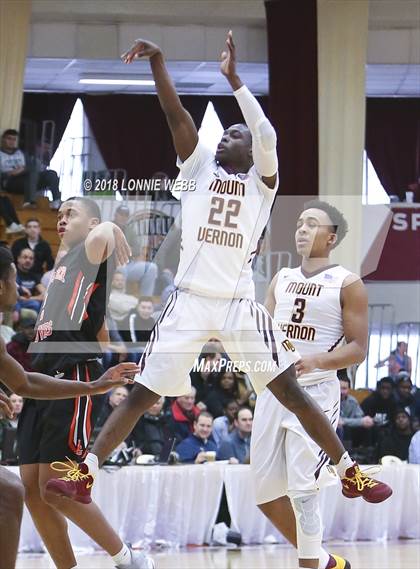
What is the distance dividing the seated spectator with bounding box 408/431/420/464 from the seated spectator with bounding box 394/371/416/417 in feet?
3.94

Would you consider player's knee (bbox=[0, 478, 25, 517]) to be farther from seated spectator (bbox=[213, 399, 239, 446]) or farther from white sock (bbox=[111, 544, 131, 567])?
seated spectator (bbox=[213, 399, 239, 446])

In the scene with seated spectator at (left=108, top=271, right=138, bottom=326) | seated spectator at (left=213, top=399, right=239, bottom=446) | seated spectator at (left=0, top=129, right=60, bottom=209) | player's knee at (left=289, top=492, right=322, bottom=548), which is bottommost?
player's knee at (left=289, top=492, right=322, bottom=548)

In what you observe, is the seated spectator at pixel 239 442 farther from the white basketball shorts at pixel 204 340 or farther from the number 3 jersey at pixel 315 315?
the white basketball shorts at pixel 204 340

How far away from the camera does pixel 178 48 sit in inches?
692

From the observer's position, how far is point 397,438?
12.9 m

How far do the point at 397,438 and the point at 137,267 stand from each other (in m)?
4.09

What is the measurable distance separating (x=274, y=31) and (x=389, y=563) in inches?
389

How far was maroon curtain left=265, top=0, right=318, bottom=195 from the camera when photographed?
17.2 m

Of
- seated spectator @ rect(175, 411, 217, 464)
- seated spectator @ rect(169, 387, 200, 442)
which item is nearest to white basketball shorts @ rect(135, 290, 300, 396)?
seated spectator @ rect(175, 411, 217, 464)

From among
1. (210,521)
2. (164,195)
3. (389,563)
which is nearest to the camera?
(389,563)

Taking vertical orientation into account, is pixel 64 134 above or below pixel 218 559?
above

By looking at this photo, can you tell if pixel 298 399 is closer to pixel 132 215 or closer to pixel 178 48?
pixel 132 215

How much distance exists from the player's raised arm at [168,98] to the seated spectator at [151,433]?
18.6ft

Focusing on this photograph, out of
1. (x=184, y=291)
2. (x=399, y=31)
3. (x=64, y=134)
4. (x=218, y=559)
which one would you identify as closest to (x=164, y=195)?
→ (x=218, y=559)
